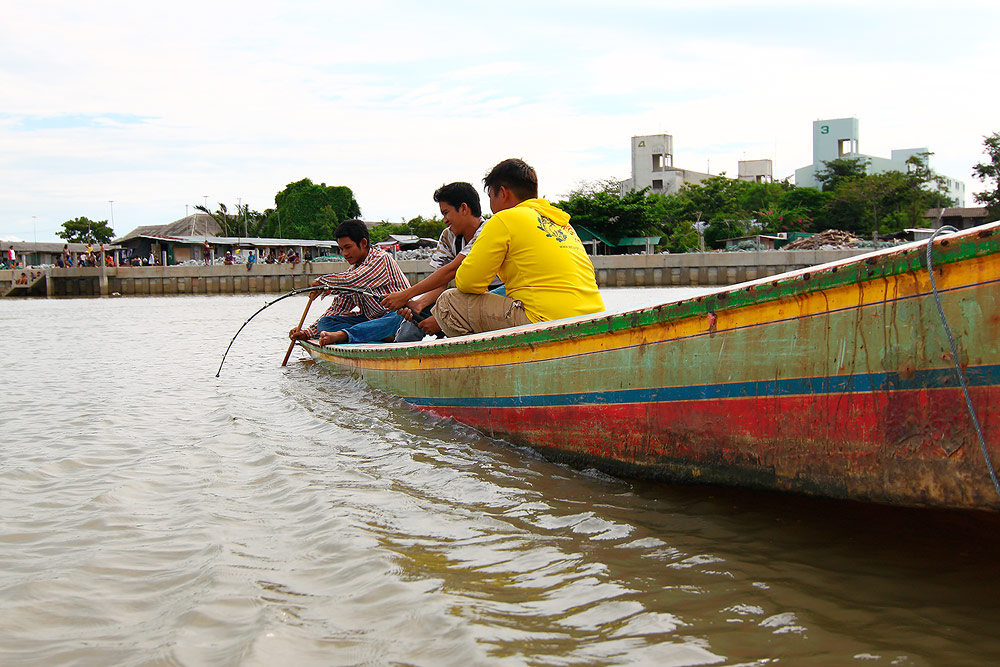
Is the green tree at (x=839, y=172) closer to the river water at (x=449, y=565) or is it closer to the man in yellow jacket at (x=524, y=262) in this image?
the man in yellow jacket at (x=524, y=262)

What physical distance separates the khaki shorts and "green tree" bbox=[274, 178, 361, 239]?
5500cm

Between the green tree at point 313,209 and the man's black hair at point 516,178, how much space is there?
55203 millimetres

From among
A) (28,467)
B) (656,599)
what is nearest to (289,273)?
(28,467)

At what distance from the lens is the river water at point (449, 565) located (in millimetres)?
1965

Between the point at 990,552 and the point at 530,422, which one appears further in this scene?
the point at 530,422

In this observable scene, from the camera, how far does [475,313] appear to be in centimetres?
441

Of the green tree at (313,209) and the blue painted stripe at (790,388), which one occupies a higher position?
the green tree at (313,209)

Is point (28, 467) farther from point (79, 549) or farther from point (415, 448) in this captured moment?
point (415, 448)

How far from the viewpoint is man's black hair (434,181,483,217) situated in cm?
523

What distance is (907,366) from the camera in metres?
2.35

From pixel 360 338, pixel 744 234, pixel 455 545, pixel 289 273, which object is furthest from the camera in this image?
pixel 744 234

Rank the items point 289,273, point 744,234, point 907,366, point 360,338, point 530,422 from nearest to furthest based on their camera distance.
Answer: point 907,366 → point 530,422 → point 360,338 → point 289,273 → point 744,234


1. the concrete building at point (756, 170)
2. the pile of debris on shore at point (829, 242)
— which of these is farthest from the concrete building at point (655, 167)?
the pile of debris on shore at point (829, 242)

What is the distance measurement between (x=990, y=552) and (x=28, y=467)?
14.0 feet
